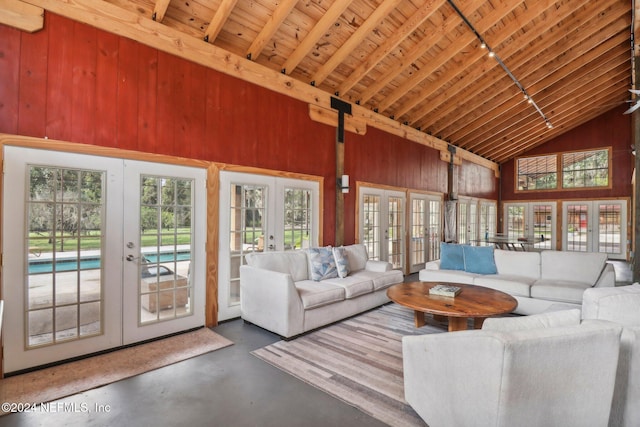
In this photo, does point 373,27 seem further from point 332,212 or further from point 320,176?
point 332,212

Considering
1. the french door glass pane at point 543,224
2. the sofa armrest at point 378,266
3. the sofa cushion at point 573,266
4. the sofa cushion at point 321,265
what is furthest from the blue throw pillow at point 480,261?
the french door glass pane at point 543,224

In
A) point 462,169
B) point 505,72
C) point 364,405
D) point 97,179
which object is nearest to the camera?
point 364,405

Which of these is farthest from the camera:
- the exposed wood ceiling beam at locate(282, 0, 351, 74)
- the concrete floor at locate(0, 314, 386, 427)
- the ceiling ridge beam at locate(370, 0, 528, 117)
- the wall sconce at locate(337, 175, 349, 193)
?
the wall sconce at locate(337, 175, 349, 193)

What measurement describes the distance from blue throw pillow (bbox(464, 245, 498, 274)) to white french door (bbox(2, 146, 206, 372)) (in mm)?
3790

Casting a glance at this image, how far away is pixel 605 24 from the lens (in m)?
5.21

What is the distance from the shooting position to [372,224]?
20.3ft

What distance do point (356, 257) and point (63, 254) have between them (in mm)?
3435

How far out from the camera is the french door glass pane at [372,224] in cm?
605

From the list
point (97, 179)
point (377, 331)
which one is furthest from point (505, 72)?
point (97, 179)

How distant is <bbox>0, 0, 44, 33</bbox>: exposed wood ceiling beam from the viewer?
2.55 meters

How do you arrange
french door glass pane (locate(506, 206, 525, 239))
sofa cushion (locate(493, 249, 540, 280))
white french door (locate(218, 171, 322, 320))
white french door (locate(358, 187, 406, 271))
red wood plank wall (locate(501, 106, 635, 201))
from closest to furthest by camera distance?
1. white french door (locate(218, 171, 322, 320))
2. sofa cushion (locate(493, 249, 540, 280))
3. white french door (locate(358, 187, 406, 271))
4. red wood plank wall (locate(501, 106, 635, 201))
5. french door glass pane (locate(506, 206, 525, 239))

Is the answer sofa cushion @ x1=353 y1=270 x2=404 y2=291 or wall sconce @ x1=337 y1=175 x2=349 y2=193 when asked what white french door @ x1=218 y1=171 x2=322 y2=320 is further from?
sofa cushion @ x1=353 y1=270 x2=404 y2=291

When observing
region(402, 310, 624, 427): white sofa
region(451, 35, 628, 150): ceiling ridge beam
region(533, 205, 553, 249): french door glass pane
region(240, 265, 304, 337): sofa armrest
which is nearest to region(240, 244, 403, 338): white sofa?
region(240, 265, 304, 337): sofa armrest

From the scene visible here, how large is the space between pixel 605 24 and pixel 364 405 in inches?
270
